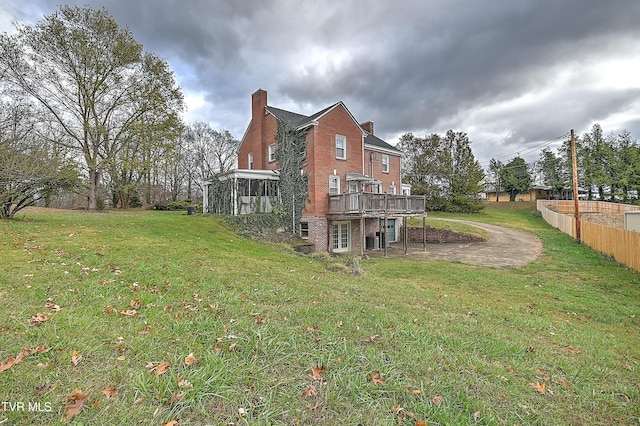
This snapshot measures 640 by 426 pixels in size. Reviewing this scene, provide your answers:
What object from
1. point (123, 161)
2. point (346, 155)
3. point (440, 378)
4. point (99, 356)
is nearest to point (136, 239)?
point (99, 356)

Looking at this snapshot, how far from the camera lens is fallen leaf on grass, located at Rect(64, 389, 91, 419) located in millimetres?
2314

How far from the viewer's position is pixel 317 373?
10.3 feet

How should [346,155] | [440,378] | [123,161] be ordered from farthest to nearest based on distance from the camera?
[123,161] < [346,155] < [440,378]

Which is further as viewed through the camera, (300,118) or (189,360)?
(300,118)

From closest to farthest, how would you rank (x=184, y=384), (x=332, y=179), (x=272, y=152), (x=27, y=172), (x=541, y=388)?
(x=184, y=384), (x=541, y=388), (x=27, y=172), (x=332, y=179), (x=272, y=152)

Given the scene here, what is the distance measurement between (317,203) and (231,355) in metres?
15.8

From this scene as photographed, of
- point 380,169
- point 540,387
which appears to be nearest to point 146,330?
point 540,387

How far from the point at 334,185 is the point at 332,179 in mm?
424

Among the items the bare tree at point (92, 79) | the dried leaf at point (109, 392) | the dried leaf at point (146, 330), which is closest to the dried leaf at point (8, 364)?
the dried leaf at point (109, 392)

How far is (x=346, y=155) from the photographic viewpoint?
20.5m

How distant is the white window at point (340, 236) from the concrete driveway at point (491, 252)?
169cm

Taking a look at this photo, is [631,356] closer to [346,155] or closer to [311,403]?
[311,403]

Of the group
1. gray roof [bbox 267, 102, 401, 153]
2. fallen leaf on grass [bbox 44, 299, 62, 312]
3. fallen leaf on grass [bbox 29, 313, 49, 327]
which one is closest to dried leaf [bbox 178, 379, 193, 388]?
fallen leaf on grass [bbox 29, 313, 49, 327]

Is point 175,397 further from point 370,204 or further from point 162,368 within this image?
point 370,204
